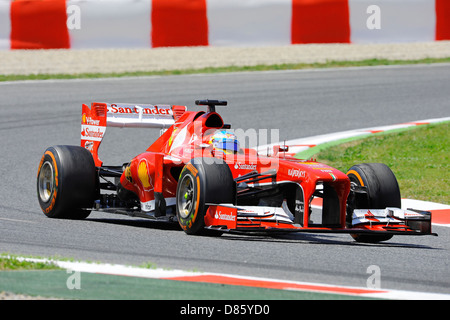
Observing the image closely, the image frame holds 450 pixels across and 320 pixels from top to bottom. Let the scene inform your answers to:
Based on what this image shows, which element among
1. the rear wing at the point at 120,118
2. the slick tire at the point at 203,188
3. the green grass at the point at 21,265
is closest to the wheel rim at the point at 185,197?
the slick tire at the point at 203,188

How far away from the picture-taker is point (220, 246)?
786 centimetres

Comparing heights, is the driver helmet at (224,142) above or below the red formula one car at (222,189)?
above

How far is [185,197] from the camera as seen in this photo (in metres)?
8.61

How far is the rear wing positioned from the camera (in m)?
10.4

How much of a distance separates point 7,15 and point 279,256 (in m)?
12.2

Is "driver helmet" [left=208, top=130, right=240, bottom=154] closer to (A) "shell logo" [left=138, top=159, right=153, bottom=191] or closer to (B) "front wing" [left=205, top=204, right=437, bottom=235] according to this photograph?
(A) "shell logo" [left=138, top=159, right=153, bottom=191]

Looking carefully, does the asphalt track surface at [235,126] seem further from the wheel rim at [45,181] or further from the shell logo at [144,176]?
the shell logo at [144,176]

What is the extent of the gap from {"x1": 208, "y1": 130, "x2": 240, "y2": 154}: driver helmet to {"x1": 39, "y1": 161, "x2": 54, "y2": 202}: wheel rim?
1789 millimetres

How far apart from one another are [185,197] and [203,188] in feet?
1.52

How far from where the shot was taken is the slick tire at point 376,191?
8750 mm

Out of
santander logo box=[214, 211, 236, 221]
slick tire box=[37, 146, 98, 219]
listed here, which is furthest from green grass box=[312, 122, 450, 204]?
slick tire box=[37, 146, 98, 219]

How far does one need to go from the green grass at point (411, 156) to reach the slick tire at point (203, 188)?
11.3 feet

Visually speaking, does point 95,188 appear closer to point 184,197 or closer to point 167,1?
point 184,197
